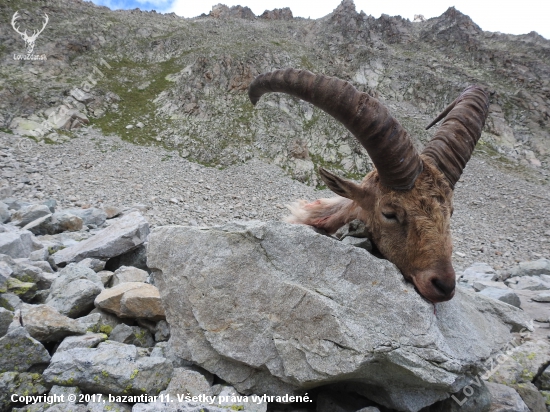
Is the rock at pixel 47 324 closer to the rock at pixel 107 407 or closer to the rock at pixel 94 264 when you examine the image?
the rock at pixel 107 407

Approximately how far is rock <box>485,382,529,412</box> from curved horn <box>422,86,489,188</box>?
2494 mm

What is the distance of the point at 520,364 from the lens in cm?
420

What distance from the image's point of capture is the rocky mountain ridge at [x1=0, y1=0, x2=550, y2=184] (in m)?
36.1

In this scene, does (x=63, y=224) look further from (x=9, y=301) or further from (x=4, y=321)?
(x=4, y=321)

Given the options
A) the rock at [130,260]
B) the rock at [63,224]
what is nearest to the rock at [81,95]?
the rock at [63,224]

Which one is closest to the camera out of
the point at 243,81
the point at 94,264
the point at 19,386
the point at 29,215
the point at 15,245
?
the point at 19,386

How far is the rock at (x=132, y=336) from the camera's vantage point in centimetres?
391

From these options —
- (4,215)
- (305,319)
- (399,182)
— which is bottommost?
(4,215)

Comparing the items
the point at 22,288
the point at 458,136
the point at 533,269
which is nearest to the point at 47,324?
the point at 22,288

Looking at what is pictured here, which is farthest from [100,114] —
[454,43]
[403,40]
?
[454,43]

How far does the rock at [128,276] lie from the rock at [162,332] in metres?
1.70

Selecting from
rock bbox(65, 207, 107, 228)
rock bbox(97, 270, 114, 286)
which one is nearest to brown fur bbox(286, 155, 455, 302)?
rock bbox(97, 270, 114, 286)

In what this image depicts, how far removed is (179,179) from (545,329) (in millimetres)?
26096

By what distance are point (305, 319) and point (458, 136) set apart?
3523 mm
